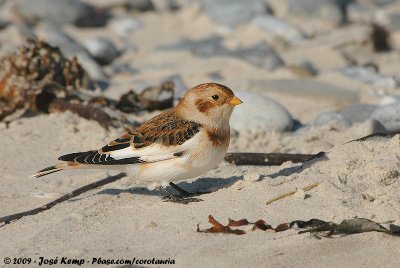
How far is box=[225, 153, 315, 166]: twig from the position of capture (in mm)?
5766

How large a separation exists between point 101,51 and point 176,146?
20.4 ft

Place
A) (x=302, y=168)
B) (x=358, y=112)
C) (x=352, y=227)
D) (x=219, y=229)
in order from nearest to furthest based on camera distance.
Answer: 1. (x=352, y=227)
2. (x=219, y=229)
3. (x=302, y=168)
4. (x=358, y=112)

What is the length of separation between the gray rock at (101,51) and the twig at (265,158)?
5386mm

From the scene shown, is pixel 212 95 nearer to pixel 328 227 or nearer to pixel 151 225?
pixel 151 225

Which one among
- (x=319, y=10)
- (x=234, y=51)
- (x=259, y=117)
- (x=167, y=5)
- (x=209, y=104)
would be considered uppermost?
(x=167, y=5)

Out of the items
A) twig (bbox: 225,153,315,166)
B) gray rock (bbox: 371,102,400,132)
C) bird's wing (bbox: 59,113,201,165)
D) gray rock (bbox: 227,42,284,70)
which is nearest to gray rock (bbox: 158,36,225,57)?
gray rock (bbox: 227,42,284,70)

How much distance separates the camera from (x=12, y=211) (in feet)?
17.2

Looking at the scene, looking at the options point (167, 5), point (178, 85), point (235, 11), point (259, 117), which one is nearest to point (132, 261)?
point (259, 117)

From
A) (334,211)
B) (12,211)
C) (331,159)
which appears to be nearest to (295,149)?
(331,159)

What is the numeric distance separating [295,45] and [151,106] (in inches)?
175

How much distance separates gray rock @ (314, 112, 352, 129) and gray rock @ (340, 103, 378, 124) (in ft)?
0.71

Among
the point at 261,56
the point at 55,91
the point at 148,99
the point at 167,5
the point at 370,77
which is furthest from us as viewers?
the point at 167,5

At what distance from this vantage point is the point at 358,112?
25.6 feet

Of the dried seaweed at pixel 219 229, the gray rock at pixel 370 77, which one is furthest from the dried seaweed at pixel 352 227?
the gray rock at pixel 370 77
